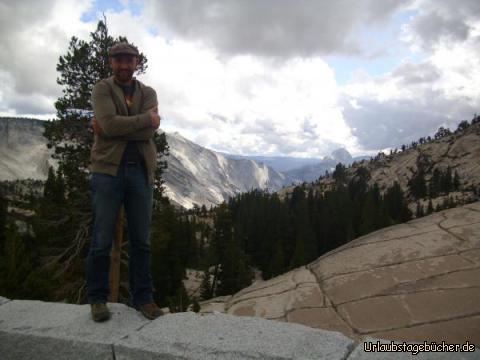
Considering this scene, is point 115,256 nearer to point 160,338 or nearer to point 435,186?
point 160,338

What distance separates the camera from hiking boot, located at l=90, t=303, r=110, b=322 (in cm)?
339

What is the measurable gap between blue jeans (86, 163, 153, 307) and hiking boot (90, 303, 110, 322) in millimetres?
121

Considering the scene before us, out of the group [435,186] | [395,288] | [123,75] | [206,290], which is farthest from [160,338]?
[435,186]

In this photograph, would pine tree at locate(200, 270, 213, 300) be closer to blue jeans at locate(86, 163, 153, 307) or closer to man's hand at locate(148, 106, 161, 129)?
blue jeans at locate(86, 163, 153, 307)

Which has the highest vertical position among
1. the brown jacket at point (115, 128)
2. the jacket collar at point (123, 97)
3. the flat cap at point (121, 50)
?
the flat cap at point (121, 50)

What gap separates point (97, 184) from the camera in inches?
149

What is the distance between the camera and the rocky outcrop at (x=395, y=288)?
5.91 metres

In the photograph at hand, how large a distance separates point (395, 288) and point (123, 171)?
5960 mm

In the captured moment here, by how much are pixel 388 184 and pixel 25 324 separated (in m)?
140

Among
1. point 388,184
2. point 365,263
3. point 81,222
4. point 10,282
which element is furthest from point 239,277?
point 388,184

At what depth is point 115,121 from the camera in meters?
3.67

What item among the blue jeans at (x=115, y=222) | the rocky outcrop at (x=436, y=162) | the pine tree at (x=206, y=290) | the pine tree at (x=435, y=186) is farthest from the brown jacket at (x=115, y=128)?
the rocky outcrop at (x=436, y=162)

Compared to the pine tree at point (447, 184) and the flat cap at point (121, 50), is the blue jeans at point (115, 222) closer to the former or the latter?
the flat cap at point (121, 50)

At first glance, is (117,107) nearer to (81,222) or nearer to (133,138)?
(133,138)
